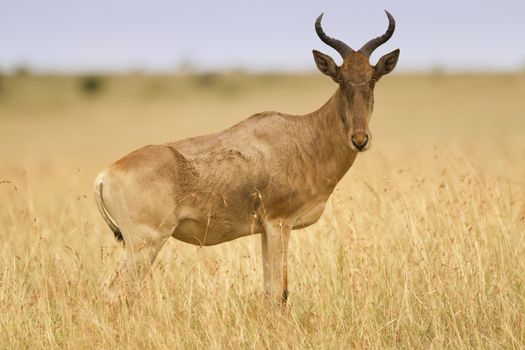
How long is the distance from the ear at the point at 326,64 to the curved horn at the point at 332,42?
0.64 ft

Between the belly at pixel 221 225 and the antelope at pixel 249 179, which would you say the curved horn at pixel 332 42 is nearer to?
the antelope at pixel 249 179

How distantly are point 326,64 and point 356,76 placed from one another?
46 centimetres

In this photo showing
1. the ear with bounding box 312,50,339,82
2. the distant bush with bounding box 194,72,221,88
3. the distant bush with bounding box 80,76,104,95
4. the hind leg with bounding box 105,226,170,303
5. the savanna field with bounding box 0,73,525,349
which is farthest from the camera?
the distant bush with bounding box 194,72,221,88

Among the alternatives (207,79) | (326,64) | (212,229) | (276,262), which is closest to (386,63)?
(326,64)

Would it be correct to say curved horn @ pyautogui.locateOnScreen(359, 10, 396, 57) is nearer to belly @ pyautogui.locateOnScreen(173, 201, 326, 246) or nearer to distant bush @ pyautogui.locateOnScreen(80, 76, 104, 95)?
belly @ pyautogui.locateOnScreen(173, 201, 326, 246)

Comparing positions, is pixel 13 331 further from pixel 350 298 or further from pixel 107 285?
pixel 350 298

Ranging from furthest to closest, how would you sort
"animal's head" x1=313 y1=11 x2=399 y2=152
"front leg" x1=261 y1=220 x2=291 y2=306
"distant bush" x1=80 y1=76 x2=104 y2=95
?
"distant bush" x1=80 y1=76 x2=104 y2=95
"front leg" x1=261 y1=220 x2=291 y2=306
"animal's head" x1=313 y1=11 x2=399 y2=152

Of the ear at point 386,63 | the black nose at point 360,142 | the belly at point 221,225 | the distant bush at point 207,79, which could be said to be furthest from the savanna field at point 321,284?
the distant bush at point 207,79

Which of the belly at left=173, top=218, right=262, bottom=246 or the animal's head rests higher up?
the animal's head

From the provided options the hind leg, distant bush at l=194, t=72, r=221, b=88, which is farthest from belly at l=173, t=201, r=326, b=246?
distant bush at l=194, t=72, r=221, b=88

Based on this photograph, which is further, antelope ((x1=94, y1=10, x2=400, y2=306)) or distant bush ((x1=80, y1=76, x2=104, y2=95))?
distant bush ((x1=80, y1=76, x2=104, y2=95))

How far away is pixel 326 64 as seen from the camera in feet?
25.1

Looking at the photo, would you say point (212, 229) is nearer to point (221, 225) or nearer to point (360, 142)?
point (221, 225)

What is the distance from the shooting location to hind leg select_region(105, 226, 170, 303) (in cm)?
683
